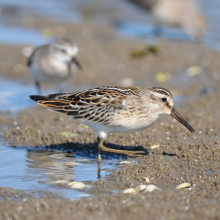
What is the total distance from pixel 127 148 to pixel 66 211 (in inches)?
112

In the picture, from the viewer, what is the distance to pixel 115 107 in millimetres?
6496

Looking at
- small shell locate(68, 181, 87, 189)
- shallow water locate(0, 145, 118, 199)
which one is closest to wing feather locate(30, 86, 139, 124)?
shallow water locate(0, 145, 118, 199)

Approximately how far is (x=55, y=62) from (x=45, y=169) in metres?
4.59

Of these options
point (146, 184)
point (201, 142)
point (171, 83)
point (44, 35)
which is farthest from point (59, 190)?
point (44, 35)

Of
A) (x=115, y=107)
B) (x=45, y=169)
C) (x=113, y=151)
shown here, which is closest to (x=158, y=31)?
(x=113, y=151)

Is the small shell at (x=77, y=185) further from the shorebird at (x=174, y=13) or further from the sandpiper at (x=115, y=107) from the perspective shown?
the shorebird at (x=174, y=13)

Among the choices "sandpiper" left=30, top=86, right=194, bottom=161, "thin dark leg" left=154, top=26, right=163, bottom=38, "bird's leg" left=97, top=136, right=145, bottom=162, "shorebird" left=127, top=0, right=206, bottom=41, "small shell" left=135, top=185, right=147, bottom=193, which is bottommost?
"small shell" left=135, top=185, right=147, bottom=193

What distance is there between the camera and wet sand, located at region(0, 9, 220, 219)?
4848 mm

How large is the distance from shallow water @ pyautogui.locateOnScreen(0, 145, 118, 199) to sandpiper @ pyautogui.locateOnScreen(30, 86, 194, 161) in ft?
1.41

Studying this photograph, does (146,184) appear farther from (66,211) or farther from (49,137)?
(49,137)

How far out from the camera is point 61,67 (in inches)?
412

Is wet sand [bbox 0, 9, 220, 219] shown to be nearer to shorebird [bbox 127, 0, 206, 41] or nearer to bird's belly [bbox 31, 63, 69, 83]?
bird's belly [bbox 31, 63, 69, 83]

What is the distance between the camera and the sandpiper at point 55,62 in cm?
1042

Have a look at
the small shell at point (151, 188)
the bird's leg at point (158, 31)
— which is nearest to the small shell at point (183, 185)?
the small shell at point (151, 188)
